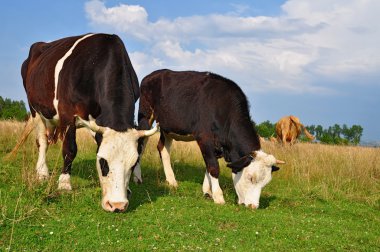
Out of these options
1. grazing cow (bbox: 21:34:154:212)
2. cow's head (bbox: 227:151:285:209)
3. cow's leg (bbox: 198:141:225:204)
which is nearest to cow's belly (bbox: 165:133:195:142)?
cow's leg (bbox: 198:141:225:204)

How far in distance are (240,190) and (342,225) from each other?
218cm

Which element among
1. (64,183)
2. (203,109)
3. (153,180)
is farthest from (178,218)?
(153,180)

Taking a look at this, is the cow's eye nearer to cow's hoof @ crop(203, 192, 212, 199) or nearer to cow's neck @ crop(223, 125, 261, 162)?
cow's neck @ crop(223, 125, 261, 162)

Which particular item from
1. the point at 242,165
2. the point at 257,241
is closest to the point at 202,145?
the point at 242,165

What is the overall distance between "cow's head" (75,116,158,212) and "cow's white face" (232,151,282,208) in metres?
3.03

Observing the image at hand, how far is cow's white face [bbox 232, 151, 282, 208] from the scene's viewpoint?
9.05m

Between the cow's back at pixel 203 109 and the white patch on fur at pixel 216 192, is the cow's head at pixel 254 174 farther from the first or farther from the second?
the white patch on fur at pixel 216 192

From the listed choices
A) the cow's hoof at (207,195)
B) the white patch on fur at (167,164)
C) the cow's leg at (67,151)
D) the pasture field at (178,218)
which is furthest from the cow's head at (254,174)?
the cow's leg at (67,151)

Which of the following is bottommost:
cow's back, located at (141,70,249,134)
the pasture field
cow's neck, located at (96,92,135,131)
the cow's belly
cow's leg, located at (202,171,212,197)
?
the pasture field

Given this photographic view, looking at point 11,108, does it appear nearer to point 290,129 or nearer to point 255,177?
point 290,129

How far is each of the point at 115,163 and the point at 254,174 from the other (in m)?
3.37

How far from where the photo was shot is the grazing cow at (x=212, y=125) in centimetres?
916

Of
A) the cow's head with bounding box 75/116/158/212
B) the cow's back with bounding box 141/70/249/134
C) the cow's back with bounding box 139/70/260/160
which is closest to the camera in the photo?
the cow's head with bounding box 75/116/158/212

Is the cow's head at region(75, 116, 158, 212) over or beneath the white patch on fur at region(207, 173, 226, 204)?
over
